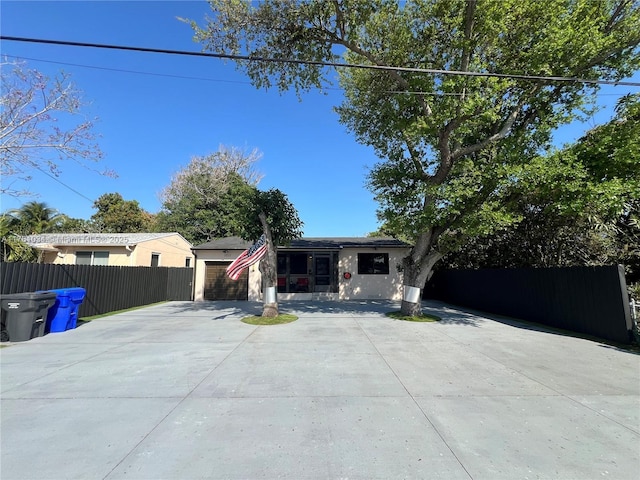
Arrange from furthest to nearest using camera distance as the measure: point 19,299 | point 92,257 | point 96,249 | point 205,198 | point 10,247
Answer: point 205,198 → point 92,257 → point 96,249 → point 10,247 → point 19,299

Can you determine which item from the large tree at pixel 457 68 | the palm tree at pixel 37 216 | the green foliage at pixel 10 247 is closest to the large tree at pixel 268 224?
the large tree at pixel 457 68

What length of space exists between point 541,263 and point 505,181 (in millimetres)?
5729

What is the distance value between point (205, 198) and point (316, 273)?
1622 cm

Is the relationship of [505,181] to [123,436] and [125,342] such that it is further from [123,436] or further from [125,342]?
[125,342]

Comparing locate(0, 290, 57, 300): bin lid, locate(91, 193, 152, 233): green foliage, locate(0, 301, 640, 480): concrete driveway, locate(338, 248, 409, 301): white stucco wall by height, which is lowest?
locate(0, 301, 640, 480): concrete driveway

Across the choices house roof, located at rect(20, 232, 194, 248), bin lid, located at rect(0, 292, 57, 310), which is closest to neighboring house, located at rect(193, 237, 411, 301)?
house roof, located at rect(20, 232, 194, 248)

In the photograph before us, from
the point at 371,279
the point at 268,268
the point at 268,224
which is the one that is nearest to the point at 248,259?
the point at 268,268

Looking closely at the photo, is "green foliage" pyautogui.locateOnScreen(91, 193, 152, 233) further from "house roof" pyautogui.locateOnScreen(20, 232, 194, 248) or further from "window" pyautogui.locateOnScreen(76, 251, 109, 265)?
"window" pyautogui.locateOnScreen(76, 251, 109, 265)

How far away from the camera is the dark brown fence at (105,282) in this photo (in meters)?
8.73

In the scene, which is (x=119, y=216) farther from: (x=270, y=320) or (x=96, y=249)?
(x=270, y=320)

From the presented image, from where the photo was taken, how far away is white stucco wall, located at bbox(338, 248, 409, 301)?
17359mm

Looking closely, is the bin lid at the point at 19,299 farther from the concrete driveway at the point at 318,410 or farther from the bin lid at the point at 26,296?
the concrete driveway at the point at 318,410

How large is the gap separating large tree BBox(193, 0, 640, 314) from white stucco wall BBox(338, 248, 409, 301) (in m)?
6.03

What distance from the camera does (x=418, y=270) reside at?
1143 cm
